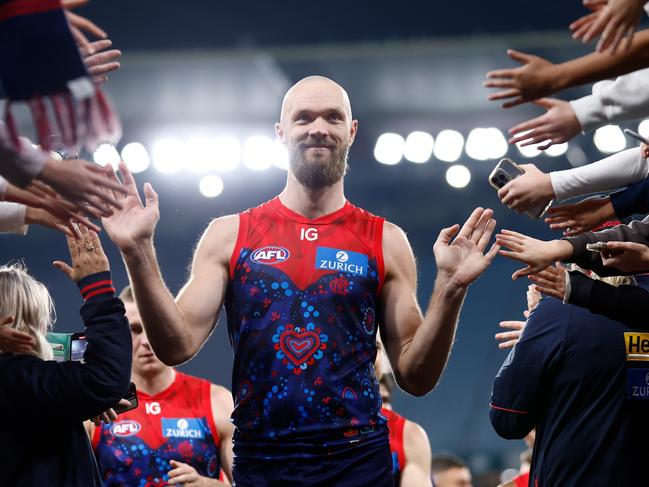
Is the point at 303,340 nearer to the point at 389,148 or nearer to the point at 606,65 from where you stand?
Answer: the point at 606,65

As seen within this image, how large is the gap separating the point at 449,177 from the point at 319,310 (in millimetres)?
7787

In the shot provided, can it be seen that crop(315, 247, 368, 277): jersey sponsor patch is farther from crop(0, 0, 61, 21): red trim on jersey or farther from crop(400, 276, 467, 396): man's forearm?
crop(0, 0, 61, 21): red trim on jersey

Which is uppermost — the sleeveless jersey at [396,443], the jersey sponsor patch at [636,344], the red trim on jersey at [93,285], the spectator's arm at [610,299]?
the red trim on jersey at [93,285]

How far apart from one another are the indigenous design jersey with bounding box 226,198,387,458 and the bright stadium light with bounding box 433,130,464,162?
7.15 meters

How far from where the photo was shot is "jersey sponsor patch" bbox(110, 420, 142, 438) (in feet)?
13.9

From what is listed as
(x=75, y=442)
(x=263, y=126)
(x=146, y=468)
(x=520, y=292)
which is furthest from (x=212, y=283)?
(x=520, y=292)

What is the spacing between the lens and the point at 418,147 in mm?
10180

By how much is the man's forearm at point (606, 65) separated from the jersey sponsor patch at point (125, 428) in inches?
111

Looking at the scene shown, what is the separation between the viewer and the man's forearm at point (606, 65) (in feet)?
7.02

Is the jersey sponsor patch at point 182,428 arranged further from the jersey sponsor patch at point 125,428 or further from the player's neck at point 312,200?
the player's neck at point 312,200

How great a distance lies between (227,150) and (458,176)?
106 inches

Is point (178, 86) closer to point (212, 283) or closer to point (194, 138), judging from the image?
point (194, 138)

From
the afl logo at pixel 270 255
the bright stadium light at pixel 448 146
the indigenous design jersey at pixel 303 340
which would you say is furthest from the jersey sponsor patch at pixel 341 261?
the bright stadium light at pixel 448 146

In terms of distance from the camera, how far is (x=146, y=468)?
414 centimetres
